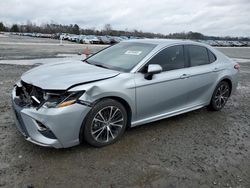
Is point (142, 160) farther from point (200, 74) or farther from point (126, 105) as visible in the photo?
point (200, 74)

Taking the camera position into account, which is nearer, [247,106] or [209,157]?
[209,157]

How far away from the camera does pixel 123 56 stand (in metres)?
4.39

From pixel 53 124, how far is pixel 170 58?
7.91 feet

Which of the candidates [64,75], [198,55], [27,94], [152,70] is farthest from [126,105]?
[198,55]

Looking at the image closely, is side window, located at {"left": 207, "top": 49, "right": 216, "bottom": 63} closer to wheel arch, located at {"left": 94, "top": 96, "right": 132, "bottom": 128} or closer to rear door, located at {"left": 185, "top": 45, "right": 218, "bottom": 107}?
rear door, located at {"left": 185, "top": 45, "right": 218, "bottom": 107}

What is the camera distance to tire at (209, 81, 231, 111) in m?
5.33

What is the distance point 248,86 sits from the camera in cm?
841

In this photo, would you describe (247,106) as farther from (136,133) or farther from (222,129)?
(136,133)

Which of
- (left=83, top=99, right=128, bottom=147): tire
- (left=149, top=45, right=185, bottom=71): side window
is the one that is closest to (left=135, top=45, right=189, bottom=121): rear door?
(left=149, top=45, right=185, bottom=71): side window

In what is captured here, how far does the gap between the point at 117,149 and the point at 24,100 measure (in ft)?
4.96

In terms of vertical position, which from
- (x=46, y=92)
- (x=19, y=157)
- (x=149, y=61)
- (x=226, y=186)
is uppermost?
(x=149, y=61)

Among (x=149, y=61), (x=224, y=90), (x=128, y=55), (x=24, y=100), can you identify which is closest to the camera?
(x=24, y=100)

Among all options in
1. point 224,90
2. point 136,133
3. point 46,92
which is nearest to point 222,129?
point 224,90

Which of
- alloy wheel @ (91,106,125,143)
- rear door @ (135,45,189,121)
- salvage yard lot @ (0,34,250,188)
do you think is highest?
rear door @ (135,45,189,121)
